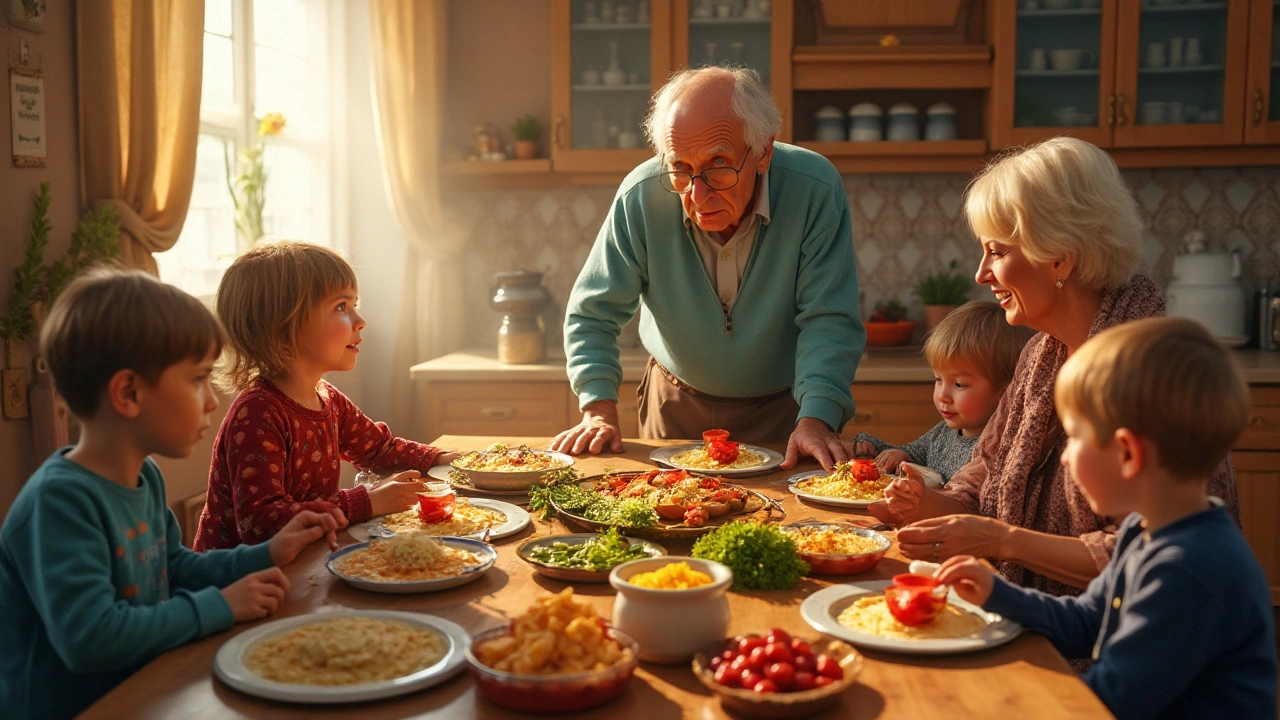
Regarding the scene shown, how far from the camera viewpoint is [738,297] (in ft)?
9.23

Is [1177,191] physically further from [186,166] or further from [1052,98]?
[186,166]

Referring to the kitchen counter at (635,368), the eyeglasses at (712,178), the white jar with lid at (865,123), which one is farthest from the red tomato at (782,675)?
the white jar with lid at (865,123)

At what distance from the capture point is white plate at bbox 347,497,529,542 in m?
1.79

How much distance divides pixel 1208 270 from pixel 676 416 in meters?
2.64

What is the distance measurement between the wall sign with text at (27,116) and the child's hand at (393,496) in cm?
148

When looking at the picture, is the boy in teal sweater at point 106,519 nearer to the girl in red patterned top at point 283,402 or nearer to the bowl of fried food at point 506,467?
the girl in red patterned top at point 283,402

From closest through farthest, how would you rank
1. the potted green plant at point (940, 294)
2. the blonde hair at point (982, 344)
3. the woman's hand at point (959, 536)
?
1. the woman's hand at point (959, 536)
2. the blonde hair at point (982, 344)
3. the potted green plant at point (940, 294)

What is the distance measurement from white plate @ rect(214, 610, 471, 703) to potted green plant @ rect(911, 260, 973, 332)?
11.7ft

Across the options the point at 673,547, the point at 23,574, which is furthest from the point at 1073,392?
the point at 23,574

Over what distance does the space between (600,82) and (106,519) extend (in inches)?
135

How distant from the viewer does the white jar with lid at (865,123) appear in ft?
14.4

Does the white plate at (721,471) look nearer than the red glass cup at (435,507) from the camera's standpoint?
No

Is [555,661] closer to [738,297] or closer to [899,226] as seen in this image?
[738,297]

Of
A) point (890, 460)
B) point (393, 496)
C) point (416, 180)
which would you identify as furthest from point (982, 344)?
point (416, 180)
